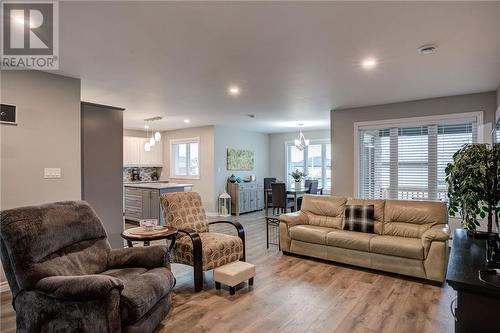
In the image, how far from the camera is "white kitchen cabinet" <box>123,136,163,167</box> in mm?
8391

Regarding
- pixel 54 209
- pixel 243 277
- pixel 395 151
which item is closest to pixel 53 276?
pixel 54 209

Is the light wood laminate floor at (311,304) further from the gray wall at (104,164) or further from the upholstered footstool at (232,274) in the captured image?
the gray wall at (104,164)

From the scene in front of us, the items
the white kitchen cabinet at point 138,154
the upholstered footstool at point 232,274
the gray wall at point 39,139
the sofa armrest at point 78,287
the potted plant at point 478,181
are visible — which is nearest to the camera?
the sofa armrest at point 78,287

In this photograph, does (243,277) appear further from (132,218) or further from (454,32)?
(132,218)

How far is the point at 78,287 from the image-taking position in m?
1.85

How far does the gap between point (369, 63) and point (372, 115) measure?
2516 mm

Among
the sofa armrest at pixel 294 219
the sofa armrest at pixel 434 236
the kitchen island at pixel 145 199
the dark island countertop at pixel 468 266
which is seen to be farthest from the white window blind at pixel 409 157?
the kitchen island at pixel 145 199

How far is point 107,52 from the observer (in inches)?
115

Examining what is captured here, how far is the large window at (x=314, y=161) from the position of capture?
9.05m

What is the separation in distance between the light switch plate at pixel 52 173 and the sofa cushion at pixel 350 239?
3.65 m

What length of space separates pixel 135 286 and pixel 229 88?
2.98 meters

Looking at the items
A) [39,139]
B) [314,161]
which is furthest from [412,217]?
[314,161]

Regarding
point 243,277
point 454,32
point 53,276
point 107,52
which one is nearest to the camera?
point 53,276

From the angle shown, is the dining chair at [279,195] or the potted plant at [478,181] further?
the dining chair at [279,195]
